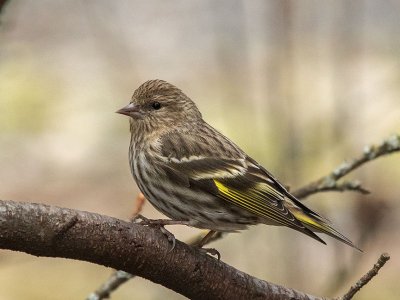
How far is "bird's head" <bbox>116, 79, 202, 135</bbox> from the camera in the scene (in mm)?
4273

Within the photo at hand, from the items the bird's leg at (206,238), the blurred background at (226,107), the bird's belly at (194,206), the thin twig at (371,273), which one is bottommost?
the thin twig at (371,273)

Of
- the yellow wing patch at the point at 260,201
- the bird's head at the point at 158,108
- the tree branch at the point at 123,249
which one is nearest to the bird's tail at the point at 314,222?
the yellow wing patch at the point at 260,201

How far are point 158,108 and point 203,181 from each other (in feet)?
→ 2.27

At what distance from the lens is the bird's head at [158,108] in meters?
4.27

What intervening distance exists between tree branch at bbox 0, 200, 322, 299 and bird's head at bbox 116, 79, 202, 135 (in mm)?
1364

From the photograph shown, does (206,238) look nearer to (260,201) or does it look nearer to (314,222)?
(260,201)

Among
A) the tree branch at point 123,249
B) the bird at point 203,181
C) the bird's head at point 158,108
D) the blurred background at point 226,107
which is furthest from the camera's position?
the blurred background at point 226,107

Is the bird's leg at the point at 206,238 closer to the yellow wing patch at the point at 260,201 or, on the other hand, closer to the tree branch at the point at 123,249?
the yellow wing patch at the point at 260,201

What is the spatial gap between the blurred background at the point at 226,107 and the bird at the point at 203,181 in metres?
0.77

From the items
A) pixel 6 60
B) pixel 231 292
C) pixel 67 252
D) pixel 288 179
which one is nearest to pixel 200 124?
pixel 288 179

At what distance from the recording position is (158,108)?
4344mm

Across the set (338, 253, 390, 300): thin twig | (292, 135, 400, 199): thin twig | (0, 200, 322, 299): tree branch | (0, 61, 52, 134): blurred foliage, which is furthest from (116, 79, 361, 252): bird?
(0, 61, 52, 134): blurred foliage

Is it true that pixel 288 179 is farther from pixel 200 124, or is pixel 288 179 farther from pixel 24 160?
pixel 24 160

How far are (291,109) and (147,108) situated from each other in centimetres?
159
